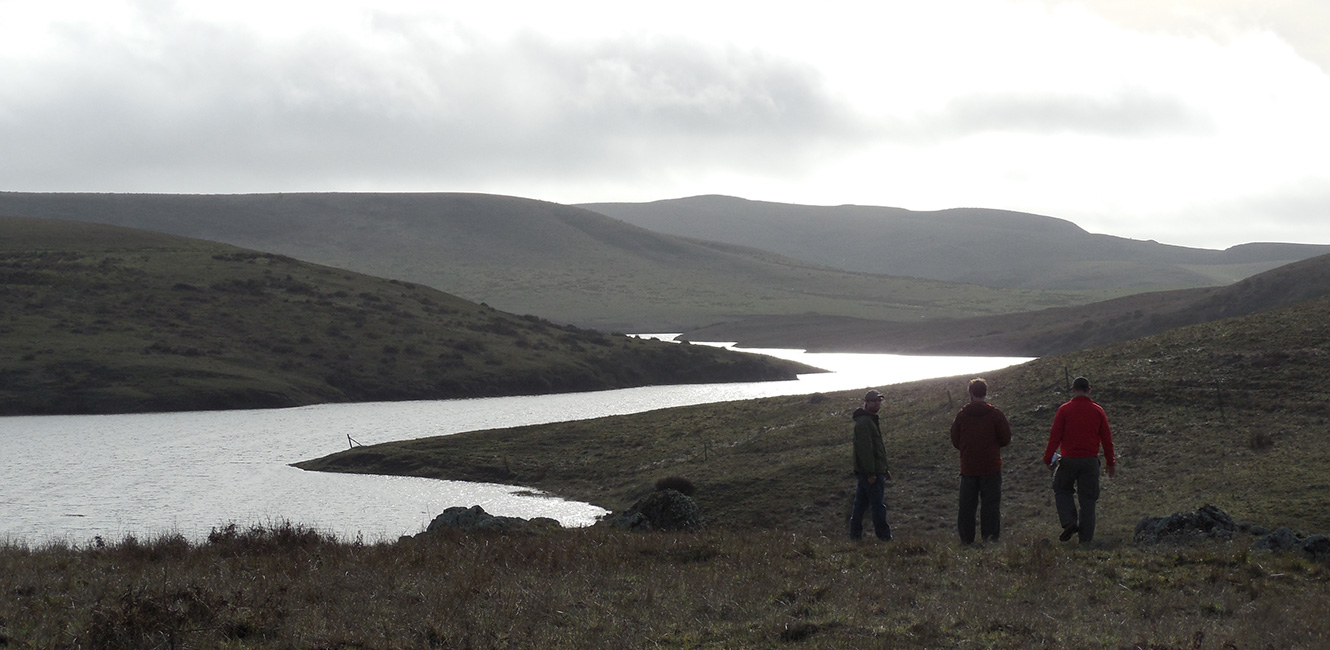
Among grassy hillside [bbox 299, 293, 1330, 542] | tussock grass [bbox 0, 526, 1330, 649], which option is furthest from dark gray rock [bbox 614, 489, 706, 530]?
tussock grass [bbox 0, 526, 1330, 649]

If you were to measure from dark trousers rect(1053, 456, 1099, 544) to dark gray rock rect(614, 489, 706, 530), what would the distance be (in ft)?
24.5

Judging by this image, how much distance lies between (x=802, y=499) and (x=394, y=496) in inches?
609

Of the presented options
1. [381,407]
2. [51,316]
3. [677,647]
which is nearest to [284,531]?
[677,647]

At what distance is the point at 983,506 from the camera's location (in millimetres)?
18219

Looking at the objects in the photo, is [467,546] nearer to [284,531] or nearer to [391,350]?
[284,531]

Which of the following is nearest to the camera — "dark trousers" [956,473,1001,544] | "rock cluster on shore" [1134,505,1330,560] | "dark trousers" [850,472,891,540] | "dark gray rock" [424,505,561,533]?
"rock cluster on shore" [1134,505,1330,560]

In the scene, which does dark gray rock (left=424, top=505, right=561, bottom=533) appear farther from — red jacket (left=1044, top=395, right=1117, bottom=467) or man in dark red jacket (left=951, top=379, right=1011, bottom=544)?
red jacket (left=1044, top=395, right=1117, bottom=467)

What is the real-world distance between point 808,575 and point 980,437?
4973 mm

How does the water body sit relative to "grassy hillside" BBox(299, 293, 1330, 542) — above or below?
below

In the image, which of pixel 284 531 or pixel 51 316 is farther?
pixel 51 316

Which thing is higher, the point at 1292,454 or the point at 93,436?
the point at 1292,454

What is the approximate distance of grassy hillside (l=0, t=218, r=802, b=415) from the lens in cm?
7856

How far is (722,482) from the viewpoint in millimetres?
30016

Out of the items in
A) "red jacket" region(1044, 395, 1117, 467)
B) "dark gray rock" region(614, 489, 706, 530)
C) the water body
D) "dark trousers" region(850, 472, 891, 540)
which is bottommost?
the water body
